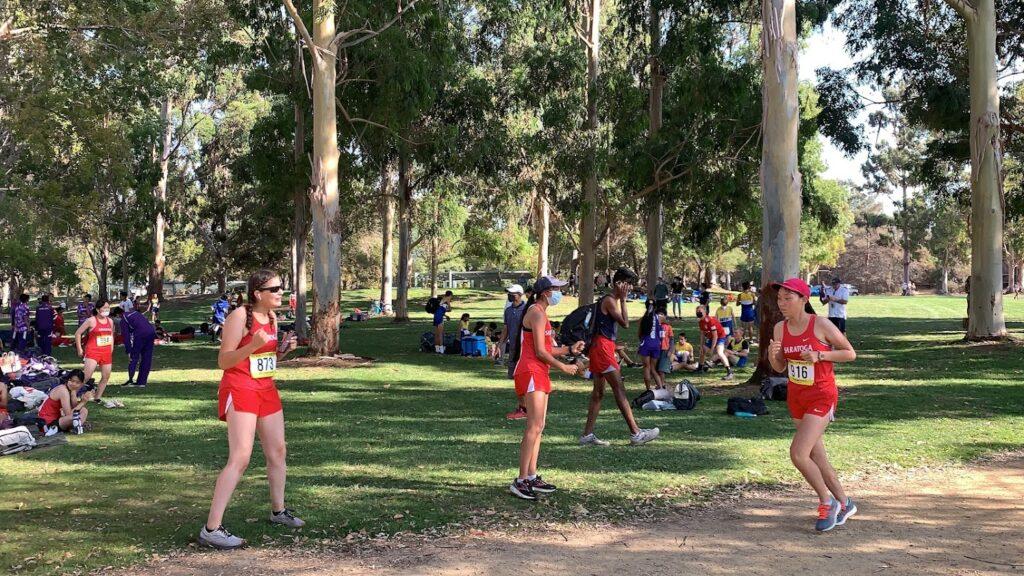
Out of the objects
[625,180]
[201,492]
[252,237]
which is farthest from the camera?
[252,237]

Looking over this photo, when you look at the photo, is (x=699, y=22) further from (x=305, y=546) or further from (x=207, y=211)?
(x=207, y=211)

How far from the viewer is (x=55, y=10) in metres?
20.9

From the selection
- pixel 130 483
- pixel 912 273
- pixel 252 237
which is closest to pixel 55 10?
pixel 130 483

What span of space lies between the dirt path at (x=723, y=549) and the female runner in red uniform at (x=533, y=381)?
70 centimetres

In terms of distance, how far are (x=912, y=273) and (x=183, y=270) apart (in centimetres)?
7029

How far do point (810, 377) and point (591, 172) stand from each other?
1873cm

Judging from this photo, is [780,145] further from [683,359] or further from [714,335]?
[683,359]

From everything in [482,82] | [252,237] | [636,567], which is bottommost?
[636,567]

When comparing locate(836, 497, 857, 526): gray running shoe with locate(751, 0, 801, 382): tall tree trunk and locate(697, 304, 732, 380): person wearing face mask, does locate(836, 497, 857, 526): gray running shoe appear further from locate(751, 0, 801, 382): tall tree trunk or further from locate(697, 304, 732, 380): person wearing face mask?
locate(697, 304, 732, 380): person wearing face mask

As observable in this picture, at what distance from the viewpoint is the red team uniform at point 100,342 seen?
12375 mm

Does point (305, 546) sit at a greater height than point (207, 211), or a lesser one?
lesser

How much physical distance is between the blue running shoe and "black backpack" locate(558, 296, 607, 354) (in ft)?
9.64

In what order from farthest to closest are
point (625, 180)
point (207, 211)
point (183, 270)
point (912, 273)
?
point (912, 273) < point (183, 270) < point (207, 211) < point (625, 180)

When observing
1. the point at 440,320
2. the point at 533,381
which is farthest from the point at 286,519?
the point at 440,320
